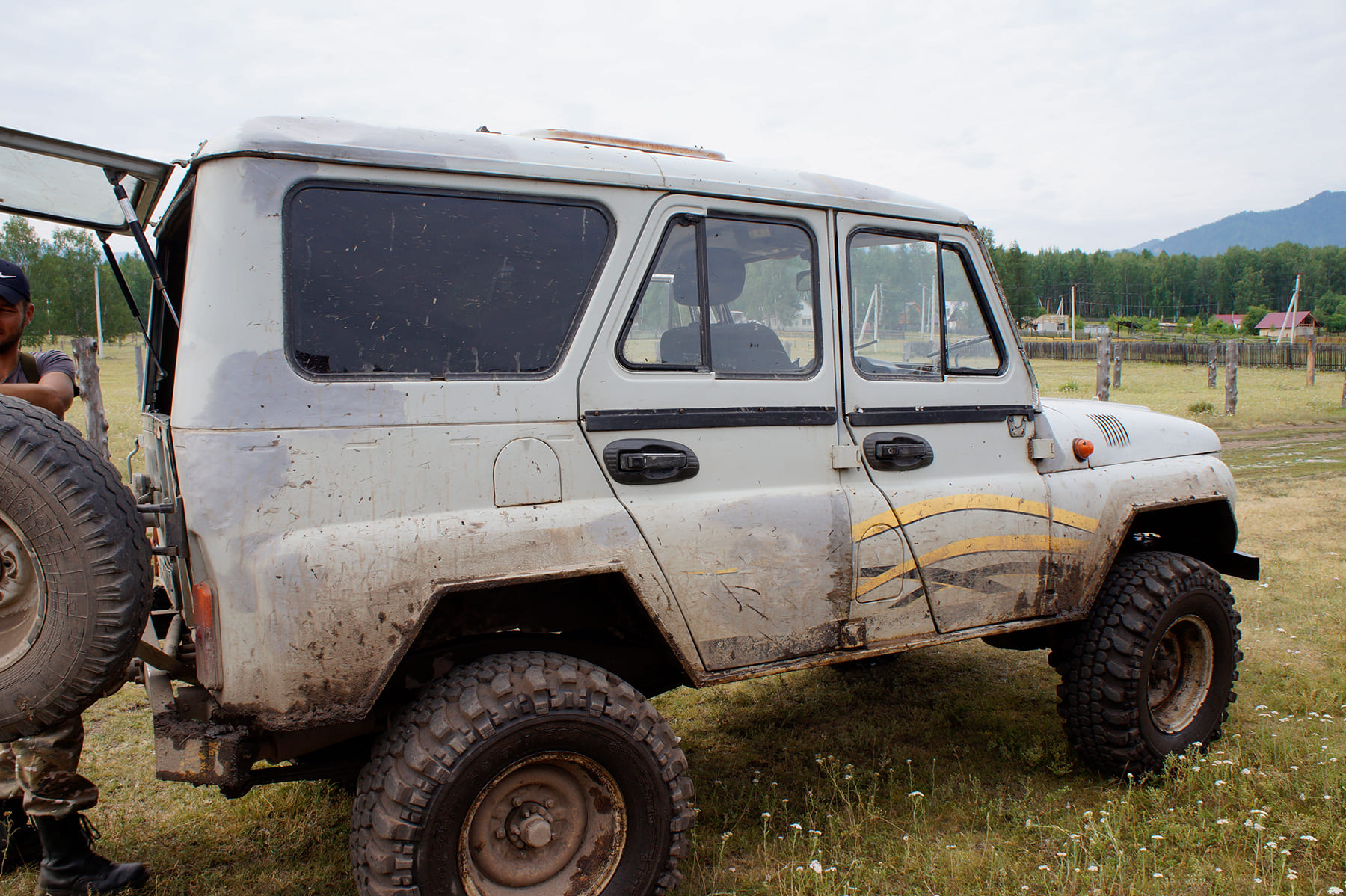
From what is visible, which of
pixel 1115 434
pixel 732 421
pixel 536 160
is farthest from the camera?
pixel 1115 434

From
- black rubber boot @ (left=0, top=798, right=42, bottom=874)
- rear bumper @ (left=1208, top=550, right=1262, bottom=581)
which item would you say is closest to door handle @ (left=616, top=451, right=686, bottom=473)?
black rubber boot @ (left=0, top=798, right=42, bottom=874)

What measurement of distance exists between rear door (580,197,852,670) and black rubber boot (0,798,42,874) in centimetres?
257

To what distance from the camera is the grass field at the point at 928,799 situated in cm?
→ 309

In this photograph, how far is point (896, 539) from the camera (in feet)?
10.5

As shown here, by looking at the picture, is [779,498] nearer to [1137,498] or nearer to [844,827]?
[844,827]

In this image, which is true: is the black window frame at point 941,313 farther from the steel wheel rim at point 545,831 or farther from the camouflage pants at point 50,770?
the camouflage pants at point 50,770

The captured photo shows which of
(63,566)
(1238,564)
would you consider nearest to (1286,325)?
(1238,564)

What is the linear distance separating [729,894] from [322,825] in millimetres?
1688

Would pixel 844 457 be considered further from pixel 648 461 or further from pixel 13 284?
pixel 13 284

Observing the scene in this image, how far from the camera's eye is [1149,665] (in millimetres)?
3797

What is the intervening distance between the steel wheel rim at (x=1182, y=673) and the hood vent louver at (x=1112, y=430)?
0.84 m

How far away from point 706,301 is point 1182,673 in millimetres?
2918

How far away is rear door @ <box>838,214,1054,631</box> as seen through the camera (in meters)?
3.24

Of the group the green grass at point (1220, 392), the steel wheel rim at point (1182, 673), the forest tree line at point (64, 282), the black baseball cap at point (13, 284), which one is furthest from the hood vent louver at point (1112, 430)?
the forest tree line at point (64, 282)
